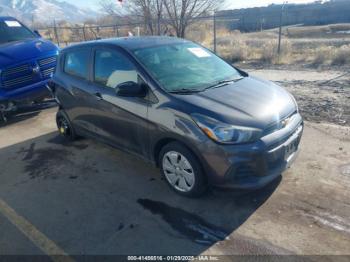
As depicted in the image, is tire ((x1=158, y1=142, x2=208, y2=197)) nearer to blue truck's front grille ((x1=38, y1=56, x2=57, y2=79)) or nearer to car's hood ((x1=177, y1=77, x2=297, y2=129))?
car's hood ((x1=177, y1=77, x2=297, y2=129))

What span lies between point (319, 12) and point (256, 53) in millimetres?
37523

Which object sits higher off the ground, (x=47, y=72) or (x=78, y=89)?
(x=78, y=89)

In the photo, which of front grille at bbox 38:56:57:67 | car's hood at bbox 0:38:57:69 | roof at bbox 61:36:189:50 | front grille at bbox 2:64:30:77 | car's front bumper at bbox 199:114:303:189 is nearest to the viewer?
car's front bumper at bbox 199:114:303:189

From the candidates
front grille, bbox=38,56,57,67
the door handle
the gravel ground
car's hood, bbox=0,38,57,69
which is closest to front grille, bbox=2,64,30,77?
car's hood, bbox=0,38,57,69

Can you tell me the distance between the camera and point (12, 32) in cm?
816

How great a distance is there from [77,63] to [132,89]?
1.65 m

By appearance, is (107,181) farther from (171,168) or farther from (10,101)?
(10,101)

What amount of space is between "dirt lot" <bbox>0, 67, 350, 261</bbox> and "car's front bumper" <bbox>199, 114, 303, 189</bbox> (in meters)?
0.30

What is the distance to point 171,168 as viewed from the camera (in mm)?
3812

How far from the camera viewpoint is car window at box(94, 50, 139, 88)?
411cm

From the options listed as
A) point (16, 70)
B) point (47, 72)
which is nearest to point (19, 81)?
point (16, 70)

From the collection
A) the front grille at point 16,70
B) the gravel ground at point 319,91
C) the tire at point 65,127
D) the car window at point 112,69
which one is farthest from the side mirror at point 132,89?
the front grille at point 16,70

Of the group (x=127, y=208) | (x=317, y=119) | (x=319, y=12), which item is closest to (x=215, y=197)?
(x=127, y=208)

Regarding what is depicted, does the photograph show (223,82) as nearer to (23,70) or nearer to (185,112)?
(185,112)
